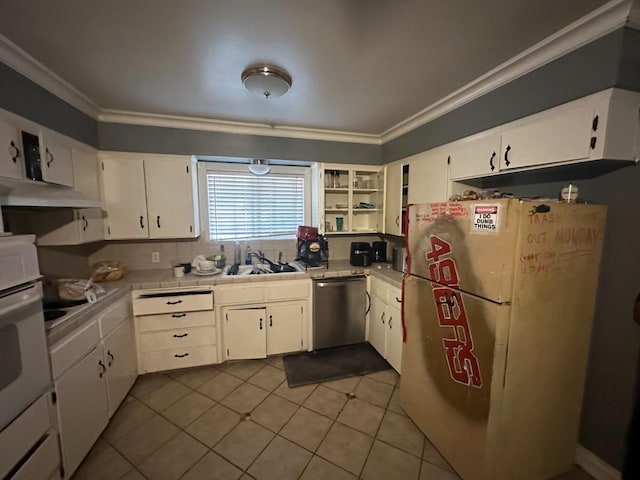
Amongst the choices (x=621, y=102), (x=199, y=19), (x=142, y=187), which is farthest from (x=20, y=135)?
(x=621, y=102)

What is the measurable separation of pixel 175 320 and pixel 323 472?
1.72 m

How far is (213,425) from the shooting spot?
1.87m

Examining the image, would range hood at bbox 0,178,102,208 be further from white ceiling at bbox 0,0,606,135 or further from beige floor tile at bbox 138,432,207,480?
beige floor tile at bbox 138,432,207,480

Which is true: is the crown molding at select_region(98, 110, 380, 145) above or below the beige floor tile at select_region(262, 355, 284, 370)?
above

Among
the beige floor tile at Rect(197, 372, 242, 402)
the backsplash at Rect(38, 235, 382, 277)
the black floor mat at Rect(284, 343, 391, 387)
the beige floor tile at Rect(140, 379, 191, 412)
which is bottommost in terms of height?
the beige floor tile at Rect(197, 372, 242, 402)

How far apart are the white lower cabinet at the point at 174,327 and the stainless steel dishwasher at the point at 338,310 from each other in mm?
1030

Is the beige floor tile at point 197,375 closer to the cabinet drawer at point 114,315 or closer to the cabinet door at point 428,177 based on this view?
the cabinet drawer at point 114,315

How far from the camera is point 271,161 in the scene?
2.97 m

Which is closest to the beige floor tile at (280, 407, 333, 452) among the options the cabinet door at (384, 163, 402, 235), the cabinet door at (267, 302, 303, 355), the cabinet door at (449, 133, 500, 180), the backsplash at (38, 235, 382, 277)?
the cabinet door at (267, 302, 303, 355)

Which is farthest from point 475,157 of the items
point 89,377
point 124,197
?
point 124,197

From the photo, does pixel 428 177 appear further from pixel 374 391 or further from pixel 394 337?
pixel 374 391

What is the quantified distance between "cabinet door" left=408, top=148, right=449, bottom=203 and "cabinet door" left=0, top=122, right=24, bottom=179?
2899mm

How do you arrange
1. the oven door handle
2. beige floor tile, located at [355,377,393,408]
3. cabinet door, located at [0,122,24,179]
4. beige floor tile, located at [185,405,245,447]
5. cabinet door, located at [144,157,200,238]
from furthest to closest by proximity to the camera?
cabinet door, located at [144,157,200,238], beige floor tile, located at [355,377,393,408], beige floor tile, located at [185,405,245,447], cabinet door, located at [0,122,24,179], the oven door handle

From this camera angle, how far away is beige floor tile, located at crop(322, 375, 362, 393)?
7.38 feet
